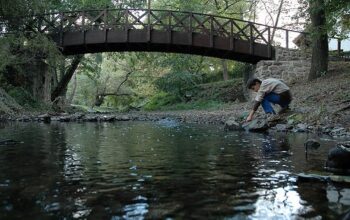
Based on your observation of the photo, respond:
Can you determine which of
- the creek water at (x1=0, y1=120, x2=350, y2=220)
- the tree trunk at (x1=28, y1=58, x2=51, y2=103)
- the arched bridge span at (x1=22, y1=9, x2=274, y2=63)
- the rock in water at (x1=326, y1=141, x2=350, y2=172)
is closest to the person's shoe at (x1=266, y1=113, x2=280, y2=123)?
the creek water at (x1=0, y1=120, x2=350, y2=220)

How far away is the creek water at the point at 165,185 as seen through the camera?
2.79 metres

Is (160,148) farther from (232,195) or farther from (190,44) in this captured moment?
(190,44)

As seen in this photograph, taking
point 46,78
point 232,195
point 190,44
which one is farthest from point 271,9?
point 232,195

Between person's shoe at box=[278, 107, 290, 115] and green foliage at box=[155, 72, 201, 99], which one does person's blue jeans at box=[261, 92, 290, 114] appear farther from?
green foliage at box=[155, 72, 201, 99]

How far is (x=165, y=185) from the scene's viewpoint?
366 centimetres

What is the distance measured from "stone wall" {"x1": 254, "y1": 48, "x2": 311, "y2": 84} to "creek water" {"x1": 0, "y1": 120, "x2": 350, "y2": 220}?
18.5 meters

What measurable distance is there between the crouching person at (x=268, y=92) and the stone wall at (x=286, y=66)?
13365mm

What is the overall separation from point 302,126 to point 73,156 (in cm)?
637

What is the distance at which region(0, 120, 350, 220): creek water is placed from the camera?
2.79 meters

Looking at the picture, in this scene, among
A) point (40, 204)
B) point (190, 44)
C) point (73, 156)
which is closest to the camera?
point (40, 204)

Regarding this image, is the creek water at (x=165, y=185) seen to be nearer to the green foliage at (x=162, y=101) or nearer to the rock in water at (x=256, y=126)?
the rock in water at (x=256, y=126)

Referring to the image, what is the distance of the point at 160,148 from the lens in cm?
672

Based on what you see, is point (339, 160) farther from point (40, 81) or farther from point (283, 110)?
point (40, 81)

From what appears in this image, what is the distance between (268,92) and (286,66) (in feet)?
48.0
